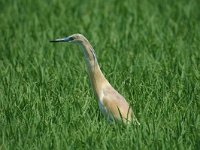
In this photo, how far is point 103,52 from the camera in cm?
916

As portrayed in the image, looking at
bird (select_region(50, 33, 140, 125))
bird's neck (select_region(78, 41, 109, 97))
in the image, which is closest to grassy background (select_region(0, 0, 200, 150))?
bird (select_region(50, 33, 140, 125))

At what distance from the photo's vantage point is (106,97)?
6414 millimetres

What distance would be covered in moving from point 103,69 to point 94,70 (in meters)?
1.68

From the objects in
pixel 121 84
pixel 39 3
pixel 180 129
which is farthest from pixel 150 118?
pixel 39 3

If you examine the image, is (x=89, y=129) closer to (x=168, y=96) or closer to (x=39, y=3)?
(x=168, y=96)

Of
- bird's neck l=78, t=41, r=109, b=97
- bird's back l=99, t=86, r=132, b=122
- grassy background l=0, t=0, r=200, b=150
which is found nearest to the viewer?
grassy background l=0, t=0, r=200, b=150

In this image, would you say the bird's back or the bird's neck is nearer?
the bird's back

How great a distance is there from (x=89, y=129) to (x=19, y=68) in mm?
2610

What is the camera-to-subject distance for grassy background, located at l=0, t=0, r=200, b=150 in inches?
236

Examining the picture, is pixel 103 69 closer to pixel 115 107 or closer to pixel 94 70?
pixel 94 70

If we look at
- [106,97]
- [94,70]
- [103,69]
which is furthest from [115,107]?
[103,69]

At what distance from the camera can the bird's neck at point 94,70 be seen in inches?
260

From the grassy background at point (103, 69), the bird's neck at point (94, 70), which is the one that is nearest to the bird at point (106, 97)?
the bird's neck at point (94, 70)

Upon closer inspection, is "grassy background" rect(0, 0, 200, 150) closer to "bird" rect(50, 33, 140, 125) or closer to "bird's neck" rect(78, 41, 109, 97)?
"bird" rect(50, 33, 140, 125)
